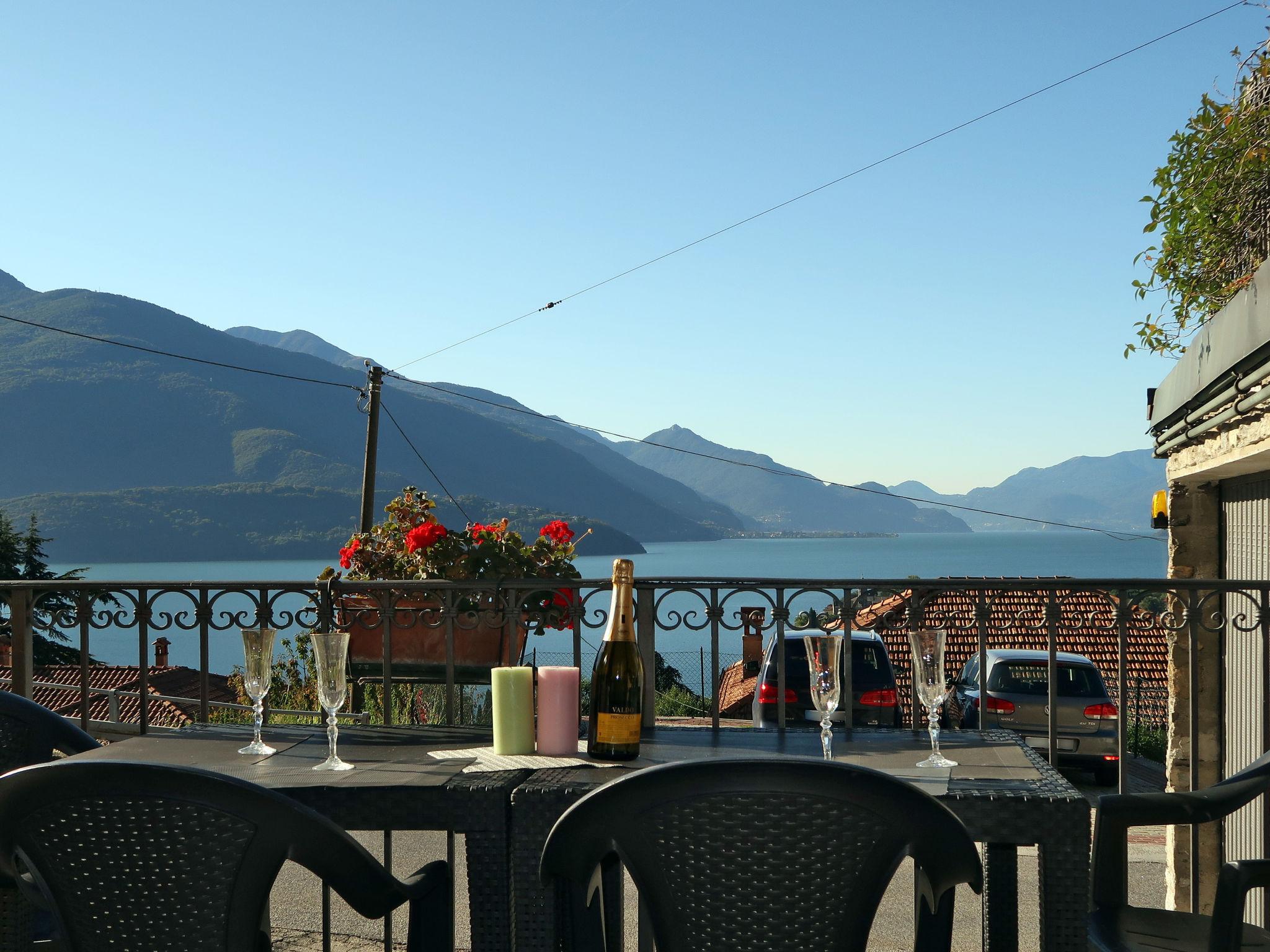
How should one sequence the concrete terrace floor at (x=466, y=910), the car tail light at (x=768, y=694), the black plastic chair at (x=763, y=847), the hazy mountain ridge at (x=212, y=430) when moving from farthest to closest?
the hazy mountain ridge at (x=212, y=430) → the car tail light at (x=768, y=694) → the concrete terrace floor at (x=466, y=910) → the black plastic chair at (x=763, y=847)

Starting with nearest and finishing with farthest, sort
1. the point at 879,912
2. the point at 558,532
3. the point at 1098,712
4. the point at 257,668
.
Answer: the point at 257,668 < the point at 558,532 < the point at 879,912 < the point at 1098,712

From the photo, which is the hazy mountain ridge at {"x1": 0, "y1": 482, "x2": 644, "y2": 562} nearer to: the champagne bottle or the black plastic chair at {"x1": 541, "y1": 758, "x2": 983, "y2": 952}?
the champagne bottle

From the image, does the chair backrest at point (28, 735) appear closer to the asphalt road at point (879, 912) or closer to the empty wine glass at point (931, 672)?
the empty wine glass at point (931, 672)

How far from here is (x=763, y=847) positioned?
1297 millimetres

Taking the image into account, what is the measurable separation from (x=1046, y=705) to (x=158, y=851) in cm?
1228

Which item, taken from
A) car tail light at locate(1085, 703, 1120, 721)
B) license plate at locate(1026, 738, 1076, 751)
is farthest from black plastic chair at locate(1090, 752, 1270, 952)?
car tail light at locate(1085, 703, 1120, 721)

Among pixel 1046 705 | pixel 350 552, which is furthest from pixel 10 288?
pixel 350 552

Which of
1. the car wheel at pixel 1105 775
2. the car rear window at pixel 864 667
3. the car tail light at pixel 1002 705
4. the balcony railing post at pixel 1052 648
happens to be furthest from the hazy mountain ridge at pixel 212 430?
the balcony railing post at pixel 1052 648

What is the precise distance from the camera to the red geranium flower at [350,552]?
3.55 meters

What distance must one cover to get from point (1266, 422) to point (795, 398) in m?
54.2

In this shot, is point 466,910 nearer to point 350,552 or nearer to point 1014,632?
point 350,552

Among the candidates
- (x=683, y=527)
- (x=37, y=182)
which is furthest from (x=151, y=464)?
(x=37, y=182)

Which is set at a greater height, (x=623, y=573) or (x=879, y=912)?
(x=623, y=573)

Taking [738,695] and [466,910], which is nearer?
[466,910]
